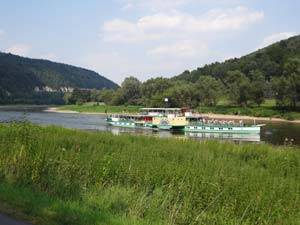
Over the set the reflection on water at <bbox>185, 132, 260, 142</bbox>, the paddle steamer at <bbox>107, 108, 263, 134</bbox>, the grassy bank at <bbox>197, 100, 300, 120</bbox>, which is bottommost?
the reflection on water at <bbox>185, 132, 260, 142</bbox>

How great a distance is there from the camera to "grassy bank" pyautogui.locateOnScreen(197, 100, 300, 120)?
399ft

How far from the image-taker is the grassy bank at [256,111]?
121700mm

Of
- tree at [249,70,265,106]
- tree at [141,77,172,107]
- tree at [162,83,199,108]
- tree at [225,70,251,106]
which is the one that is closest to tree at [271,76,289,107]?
tree at [249,70,265,106]

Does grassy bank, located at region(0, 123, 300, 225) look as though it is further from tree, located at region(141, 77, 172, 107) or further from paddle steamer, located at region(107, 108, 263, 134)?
tree, located at region(141, 77, 172, 107)

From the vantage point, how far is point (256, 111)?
132000 millimetres

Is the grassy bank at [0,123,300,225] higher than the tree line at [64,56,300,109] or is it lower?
lower

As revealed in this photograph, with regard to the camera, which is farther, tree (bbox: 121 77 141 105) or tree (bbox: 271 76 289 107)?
tree (bbox: 121 77 141 105)

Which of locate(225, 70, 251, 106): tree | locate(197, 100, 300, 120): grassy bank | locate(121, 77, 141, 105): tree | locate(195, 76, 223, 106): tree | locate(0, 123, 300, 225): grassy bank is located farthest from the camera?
locate(121, 77, 141, 105): tree

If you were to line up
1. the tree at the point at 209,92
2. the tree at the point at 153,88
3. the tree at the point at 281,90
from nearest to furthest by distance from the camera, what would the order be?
the tree at the point at 281,90
the tree at the point at 209,92
the tree at the point at 153,88

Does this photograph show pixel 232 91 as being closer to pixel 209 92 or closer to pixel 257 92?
A: pixel 209 92

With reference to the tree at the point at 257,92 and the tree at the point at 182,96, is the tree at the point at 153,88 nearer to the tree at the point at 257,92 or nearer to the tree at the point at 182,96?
the tree at the point at 182,96

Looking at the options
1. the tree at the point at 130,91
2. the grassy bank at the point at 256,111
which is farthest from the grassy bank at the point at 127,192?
the tree at the point at 130,91

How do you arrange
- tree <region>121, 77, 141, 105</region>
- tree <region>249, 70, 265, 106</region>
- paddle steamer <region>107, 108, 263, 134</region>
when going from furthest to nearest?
tree <region>121, 77, 141, 105</region> → tree <region>249, 70, 265, 106</region> → paddle steamer <region>107, 108, 263, 134</region>

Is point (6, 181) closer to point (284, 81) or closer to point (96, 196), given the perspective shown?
point (96, 196)
